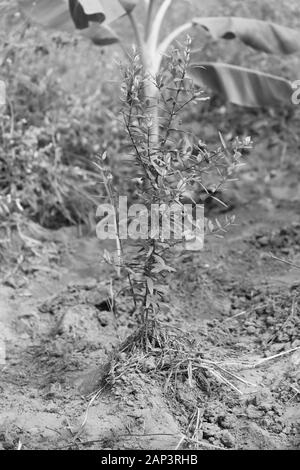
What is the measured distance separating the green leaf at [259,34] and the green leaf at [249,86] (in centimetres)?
28

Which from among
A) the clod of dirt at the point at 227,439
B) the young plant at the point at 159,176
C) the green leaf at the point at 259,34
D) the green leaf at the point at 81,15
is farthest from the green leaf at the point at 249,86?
the clod of dirt at the point at 227,439

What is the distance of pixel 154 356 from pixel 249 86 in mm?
3041

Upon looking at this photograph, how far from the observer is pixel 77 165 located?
5.42 metres

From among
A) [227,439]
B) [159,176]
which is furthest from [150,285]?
[227,439]

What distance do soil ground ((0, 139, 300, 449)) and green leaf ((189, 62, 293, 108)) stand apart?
2.80 ft

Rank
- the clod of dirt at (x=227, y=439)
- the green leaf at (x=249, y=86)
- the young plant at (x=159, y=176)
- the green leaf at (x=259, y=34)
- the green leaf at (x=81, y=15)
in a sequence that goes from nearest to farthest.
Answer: the clod of dirt at (x=227, y=439) < the young plant at (x=159, y=176) < the green leaf at (x=81, y=15) < the green leaf at (x=259, y=34) < the green leaf at (x=249, y=86)

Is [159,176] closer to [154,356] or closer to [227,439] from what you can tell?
[154,356]

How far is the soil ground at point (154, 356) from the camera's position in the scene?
294cm

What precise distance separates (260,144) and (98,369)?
11.2 ft

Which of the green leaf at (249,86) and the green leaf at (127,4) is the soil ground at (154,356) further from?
the green leaf at (127,4)

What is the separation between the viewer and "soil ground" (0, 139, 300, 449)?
2.94 m
